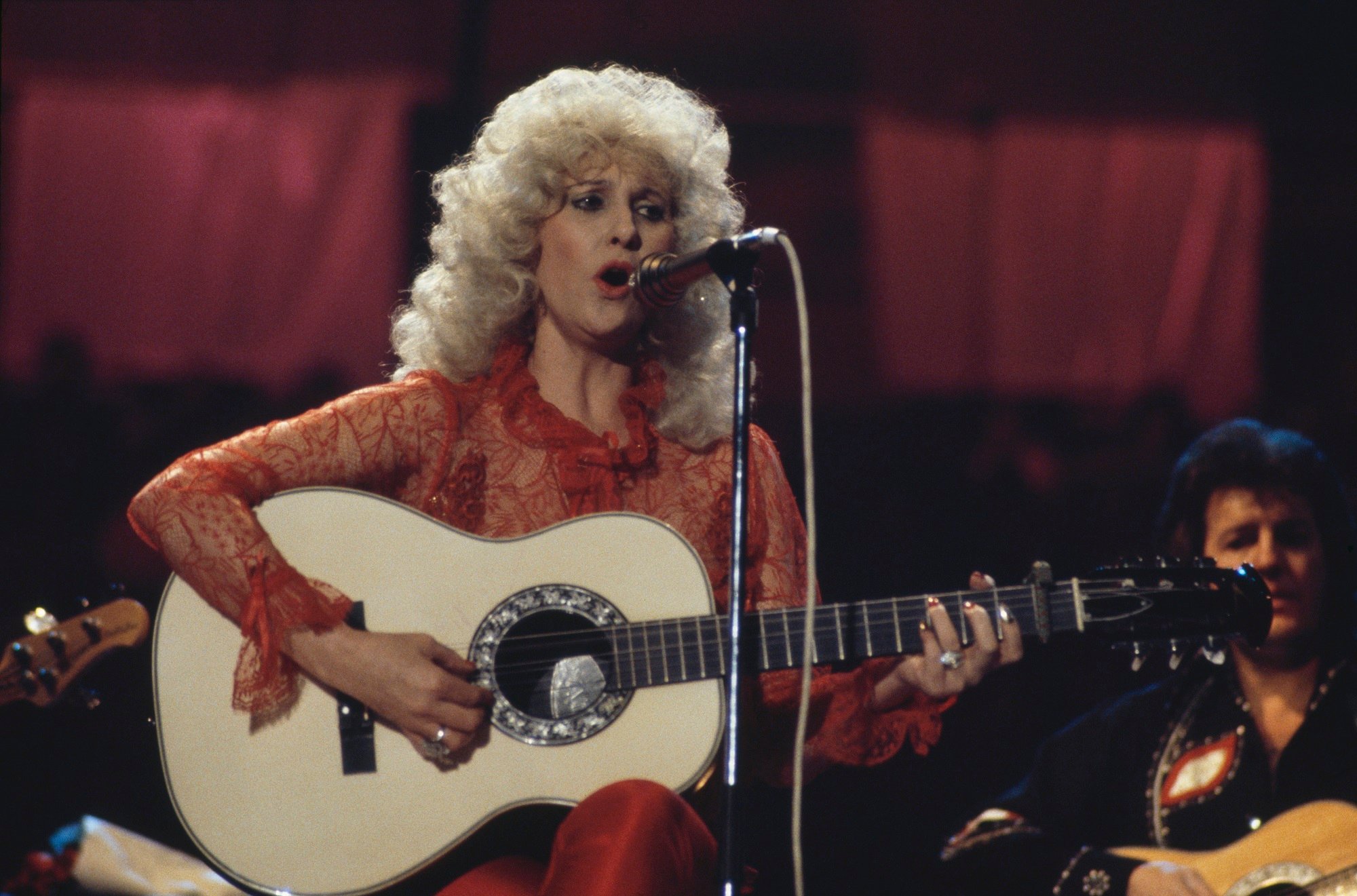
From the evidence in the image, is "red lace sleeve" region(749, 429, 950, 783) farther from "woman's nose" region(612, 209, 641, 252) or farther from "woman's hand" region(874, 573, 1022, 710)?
"woman's nose" region(612, 209, 641, 252)

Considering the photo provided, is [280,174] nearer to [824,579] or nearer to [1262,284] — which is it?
[824,579]

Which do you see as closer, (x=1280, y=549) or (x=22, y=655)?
(x=22, y=655)

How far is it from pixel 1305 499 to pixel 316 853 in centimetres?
265

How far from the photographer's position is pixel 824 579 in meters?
4.20

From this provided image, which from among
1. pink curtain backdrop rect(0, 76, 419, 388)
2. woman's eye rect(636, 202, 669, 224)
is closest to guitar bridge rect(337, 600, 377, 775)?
woman's eye rect(636, 202, 669, 224)

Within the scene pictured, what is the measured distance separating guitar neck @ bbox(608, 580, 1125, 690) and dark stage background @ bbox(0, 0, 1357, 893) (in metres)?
1.60

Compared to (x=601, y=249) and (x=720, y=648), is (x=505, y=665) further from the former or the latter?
(x=601, y=249)

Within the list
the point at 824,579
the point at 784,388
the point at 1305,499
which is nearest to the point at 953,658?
the point at 1305,499

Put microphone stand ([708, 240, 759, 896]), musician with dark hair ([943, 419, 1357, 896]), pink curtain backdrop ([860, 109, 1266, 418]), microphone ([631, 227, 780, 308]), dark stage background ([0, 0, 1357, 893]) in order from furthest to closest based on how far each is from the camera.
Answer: pink curtain backdrop ([860, 109, 1266, 418]) → dark stage background ([0, 0, 1357, 893]) → musician with dark hair ([943, 419, 1357, 896]) → microphone ([631, 227, 780, 308]) → microphone stand ([708, 240, 759, 896])

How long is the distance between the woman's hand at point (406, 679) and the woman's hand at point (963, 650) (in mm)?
878

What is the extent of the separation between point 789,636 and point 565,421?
0.81 meters

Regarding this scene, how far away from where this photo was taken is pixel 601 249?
2807mm

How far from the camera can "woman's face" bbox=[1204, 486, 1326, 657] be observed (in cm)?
317

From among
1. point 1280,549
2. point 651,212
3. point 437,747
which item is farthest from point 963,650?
point 1280,549
